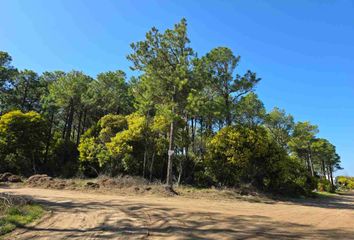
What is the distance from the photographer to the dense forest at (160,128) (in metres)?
20.2

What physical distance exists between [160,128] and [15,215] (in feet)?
53.4

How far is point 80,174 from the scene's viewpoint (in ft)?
86.1

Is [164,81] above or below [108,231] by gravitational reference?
above

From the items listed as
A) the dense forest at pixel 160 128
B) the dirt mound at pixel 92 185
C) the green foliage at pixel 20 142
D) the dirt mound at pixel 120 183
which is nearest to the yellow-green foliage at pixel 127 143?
the dense forest at pixel 160 128

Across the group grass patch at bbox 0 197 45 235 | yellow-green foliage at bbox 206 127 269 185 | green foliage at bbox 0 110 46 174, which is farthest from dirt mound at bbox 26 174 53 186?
yellow-green foliage at bbox 206 127 269 185

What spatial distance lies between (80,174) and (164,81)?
12186mm

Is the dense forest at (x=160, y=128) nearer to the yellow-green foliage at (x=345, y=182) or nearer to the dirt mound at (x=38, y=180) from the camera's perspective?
the dirt mound at (x=38, y=180)

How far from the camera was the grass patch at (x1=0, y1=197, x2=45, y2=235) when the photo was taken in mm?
6906

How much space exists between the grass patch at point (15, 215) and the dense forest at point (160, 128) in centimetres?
1138

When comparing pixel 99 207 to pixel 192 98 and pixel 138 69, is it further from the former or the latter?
pixel 138 69

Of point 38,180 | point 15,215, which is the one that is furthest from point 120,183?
point 15,215

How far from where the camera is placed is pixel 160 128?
78.6 feet

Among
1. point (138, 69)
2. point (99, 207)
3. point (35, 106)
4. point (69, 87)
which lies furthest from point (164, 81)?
point (35, 106)

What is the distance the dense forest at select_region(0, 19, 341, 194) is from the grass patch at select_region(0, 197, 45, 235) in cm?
1138
